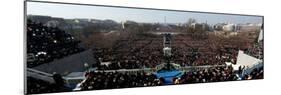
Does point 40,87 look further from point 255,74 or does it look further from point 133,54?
point 255,74

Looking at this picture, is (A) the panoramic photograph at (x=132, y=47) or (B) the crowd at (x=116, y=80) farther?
(B) the crowd at (x=116, y=80)

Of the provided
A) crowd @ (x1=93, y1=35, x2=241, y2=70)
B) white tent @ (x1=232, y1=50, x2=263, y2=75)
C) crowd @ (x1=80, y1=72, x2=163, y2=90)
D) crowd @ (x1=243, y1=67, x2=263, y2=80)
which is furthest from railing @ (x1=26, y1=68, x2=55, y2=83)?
crowd @ (x1=243, y1=67, x2=263, y2=80)

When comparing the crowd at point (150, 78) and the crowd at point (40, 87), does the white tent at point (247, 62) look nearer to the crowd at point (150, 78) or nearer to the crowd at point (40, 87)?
the crowd at point (150, 78)

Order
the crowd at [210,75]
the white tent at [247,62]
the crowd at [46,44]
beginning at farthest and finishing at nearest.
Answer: the white tent at [247,62] → the crowd at [210,75] → the crowd at [46,44]

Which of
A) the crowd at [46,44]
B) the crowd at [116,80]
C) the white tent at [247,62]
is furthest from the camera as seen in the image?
the white tent at [247,62]

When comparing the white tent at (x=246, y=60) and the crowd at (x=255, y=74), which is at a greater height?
the white tent at (x=246, y=60)

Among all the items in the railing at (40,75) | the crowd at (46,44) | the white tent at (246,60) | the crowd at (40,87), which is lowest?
the crowd at (40,87)

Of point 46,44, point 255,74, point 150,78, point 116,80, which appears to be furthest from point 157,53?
point 255,74

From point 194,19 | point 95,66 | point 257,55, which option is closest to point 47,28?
point 95,66

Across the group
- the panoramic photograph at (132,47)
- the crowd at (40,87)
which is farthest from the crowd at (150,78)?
the crowd at (40,87)
